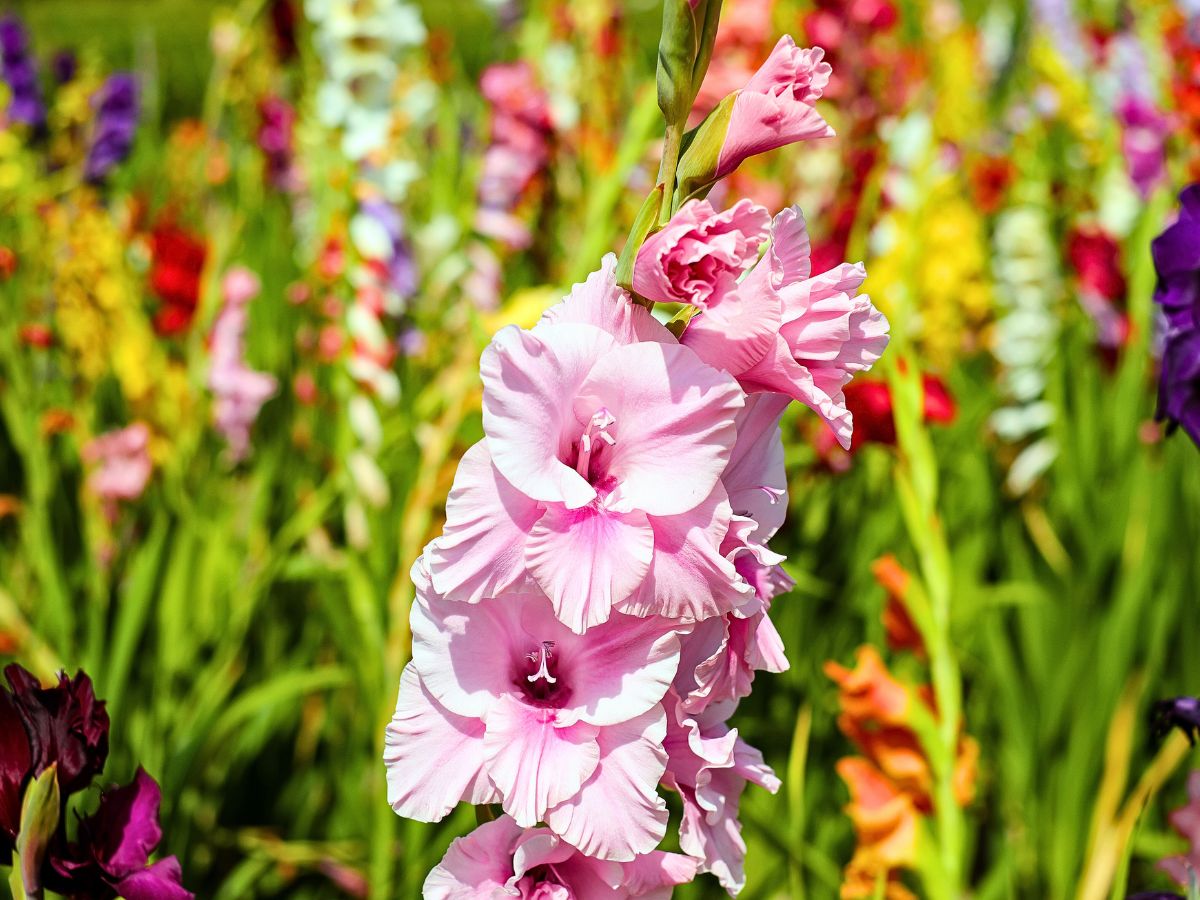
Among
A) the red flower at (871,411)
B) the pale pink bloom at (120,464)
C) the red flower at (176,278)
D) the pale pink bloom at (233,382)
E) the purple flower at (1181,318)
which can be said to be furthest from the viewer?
the red flower at (176,278)

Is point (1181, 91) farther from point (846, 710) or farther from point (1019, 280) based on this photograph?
point (846, 710)

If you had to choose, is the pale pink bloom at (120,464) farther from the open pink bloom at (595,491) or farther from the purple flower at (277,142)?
the purple flower at (277,142)

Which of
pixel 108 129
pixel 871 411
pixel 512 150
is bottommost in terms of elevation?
pixel 108 129

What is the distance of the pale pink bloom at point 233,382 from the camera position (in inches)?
70.1

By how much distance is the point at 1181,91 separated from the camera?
2.13 metres

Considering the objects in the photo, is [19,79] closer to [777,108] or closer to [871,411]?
[871,411]

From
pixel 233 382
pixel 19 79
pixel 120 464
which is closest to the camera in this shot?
pixel 120 464

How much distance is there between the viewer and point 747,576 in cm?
51

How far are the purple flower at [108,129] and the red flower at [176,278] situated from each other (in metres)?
0.52

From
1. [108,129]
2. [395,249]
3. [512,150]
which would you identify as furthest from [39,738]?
[108,129]

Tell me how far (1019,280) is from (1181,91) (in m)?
0.46

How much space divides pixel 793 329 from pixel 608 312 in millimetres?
83

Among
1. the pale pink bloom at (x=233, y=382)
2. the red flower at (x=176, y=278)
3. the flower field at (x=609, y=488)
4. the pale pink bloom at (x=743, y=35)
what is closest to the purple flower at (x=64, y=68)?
the flower field at (x=609, y=488)

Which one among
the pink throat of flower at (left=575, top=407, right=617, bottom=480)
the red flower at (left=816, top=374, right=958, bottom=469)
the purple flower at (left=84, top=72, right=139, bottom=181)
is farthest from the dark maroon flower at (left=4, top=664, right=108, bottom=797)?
the purple flower at (left=84, top=72, right=139, bottom=181)
